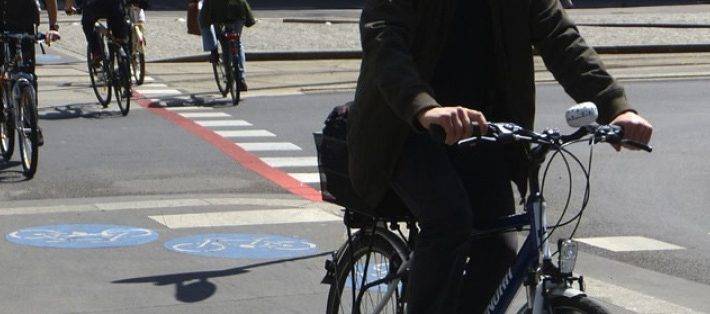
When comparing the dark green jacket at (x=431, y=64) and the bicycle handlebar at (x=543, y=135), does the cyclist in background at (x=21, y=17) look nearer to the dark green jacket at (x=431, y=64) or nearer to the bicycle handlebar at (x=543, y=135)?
the dark green jacket at (x=431, y=64)

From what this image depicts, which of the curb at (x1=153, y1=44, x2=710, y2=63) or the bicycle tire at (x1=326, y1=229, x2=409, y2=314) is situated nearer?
the bicycle tire at (x1=326, y1=229, x2=409, y2=314)

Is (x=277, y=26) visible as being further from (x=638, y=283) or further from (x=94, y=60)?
(x=638, y=283)

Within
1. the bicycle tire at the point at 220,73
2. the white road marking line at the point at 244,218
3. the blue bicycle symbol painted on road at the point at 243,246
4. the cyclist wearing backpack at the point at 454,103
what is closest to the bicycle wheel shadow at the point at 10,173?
the white road marking line at the point at 244,218

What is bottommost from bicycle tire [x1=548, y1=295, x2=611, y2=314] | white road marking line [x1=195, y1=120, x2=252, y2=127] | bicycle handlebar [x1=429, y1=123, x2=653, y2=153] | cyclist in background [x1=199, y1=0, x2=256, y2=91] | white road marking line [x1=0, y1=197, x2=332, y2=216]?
white road marking line [x1=195, y1=120, x2=252, y2=127]

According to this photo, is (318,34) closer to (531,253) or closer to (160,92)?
(160,92)

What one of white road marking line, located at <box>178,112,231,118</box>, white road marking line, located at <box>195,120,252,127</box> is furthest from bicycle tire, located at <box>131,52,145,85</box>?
white road marking line, located at <box>195,120,252,127</box>

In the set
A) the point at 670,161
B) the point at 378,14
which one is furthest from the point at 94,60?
the point at 378,14

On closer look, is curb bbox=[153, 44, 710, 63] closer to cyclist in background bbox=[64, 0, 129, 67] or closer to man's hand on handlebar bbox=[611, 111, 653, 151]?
cyclist in background bbox=[64, 0, 129, 67]

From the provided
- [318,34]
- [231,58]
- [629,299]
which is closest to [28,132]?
[629,299]

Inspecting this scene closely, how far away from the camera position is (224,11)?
1595 cm

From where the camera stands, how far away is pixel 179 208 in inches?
367

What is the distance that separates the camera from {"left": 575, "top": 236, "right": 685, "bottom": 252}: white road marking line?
26.8ft

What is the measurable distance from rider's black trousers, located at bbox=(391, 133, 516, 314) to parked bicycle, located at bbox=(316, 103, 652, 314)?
67 millimetres

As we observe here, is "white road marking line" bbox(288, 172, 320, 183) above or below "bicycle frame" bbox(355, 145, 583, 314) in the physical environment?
below
